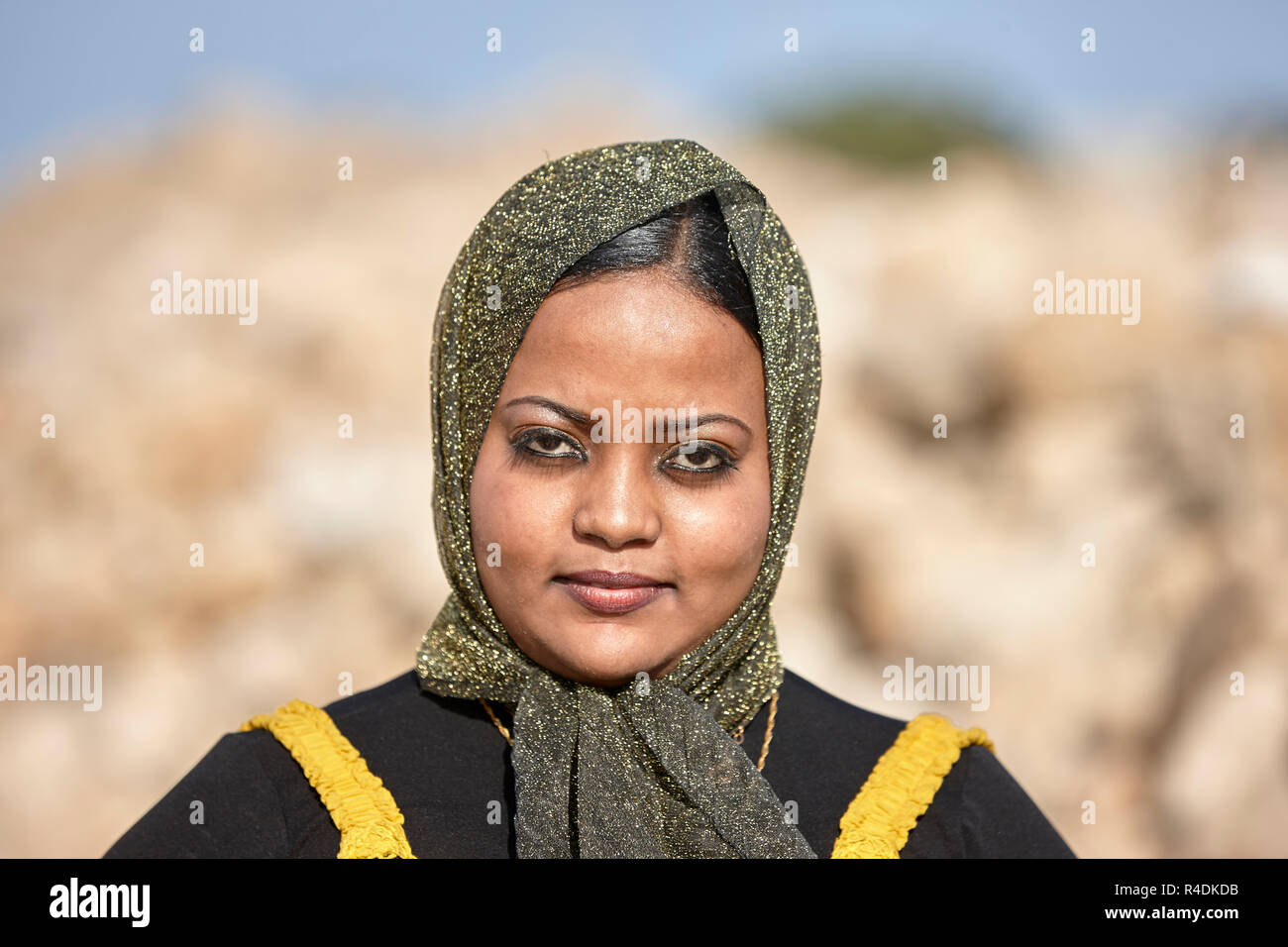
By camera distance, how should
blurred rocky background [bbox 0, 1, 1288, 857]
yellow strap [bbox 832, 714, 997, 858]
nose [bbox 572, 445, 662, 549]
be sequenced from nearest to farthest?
nose [bbox 572, 445, 662, 549]
yellow strap [bbox 832, 714, 997, 858]
blurred rocky background [bbox 0, 1, 1288, 857]

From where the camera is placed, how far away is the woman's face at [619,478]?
6.00 feet

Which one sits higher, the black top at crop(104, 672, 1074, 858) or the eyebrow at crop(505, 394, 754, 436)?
the eyebrow at crop(505, 394, 754, 436)

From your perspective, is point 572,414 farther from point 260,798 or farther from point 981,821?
point 981,821

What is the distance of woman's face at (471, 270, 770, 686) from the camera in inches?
72.0

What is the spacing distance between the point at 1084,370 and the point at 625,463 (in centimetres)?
577

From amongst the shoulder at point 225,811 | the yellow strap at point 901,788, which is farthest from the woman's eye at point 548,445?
the yellow strap at point 901,788

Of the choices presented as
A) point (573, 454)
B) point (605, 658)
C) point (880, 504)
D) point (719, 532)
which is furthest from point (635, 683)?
point (880, 504)

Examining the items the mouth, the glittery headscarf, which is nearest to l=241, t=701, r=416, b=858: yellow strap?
the glittery headscarf

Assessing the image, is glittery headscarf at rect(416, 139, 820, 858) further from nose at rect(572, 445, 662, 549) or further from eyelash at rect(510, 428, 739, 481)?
nose at rect(572, 445, 662, 549)

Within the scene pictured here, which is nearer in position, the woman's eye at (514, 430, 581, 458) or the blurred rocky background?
the woman's eye at (514, 430, 581, 458)

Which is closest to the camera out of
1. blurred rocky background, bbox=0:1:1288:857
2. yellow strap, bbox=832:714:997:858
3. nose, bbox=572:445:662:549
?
nose, bbox=572:445:662:549

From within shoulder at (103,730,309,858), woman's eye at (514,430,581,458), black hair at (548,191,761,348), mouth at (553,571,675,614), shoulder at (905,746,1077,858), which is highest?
black hair at (548,191,761,348)

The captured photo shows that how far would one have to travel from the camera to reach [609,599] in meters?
1.87
